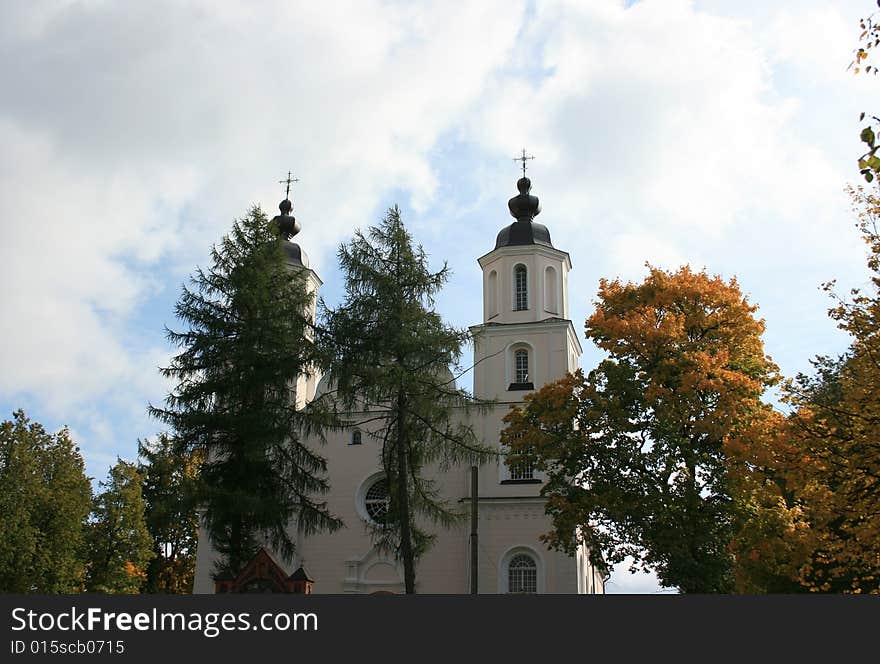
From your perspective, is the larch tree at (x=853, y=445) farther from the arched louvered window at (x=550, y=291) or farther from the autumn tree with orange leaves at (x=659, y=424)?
the arched louvered window at (x=550, y=291)

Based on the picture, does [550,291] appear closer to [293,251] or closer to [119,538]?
[293,251]

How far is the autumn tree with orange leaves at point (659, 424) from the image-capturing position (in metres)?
19.8

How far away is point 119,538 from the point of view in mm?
35344

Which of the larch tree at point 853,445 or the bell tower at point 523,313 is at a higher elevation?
the bell tower at point 523,313

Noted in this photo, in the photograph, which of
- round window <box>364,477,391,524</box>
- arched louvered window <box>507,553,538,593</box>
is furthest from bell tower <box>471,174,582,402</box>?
arched louvered window <box>507,553,538,593</box>

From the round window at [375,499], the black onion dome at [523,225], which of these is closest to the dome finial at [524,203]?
the black onion dome at [523,225]

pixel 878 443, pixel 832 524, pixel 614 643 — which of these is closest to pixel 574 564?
pixel 832 524

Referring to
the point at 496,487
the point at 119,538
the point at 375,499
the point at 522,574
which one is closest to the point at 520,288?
the point at 496,487

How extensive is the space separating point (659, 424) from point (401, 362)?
20.2 feet

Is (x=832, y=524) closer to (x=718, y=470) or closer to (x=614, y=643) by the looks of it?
(x=718, y=470)

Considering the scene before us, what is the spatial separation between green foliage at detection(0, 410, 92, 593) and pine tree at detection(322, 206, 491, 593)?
14.8 m

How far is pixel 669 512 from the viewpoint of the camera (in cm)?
1956

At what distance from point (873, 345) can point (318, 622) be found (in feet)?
32.3

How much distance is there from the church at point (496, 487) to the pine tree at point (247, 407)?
755 cm
